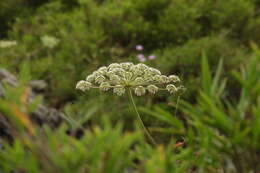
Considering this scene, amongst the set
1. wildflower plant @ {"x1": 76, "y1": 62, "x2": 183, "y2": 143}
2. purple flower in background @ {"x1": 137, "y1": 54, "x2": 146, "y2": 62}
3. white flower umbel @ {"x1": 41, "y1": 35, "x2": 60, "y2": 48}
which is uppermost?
white flower umbel @ {"x1": 41, "y1": 35, "x2": 60, "y2": 48}

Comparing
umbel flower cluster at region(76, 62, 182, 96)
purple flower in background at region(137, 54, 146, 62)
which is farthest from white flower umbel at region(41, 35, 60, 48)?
umbel flower cluster at region(76, 62, 182, 96)

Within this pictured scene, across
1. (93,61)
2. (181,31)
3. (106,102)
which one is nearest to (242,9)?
(181,31)

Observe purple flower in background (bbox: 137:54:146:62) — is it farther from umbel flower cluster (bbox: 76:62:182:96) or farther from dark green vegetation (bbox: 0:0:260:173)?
umbel flower cluster (bbox: 76:62:182:96)

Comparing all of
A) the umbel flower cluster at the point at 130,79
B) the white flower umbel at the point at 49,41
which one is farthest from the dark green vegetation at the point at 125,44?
the umbel flower cluster at the point at 130,79

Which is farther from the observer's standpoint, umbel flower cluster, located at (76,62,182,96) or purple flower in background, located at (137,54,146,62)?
purple flower in background, located at (137,54,146,62)

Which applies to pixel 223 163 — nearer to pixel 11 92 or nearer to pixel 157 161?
pixel 157 161

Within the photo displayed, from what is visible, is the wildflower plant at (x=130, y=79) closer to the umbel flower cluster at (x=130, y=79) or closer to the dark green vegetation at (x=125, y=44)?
the umbel flower cluster at (x=130, y=79)

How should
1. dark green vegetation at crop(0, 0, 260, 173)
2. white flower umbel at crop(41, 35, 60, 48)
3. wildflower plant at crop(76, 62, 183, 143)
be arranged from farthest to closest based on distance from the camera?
white flower umbel at crop(41, 35, 60, 48), dark green vegetation at crop(0, 0, 260, 173), wildflower plant at crop(76, 62, 183, 143)

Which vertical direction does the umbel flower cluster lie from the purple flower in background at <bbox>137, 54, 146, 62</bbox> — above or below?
below

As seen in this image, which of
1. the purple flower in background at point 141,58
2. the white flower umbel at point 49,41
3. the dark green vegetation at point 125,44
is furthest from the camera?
the white flower umbel at point 49,41

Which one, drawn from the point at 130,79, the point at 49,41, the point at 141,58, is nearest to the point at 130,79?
the point at 130,79

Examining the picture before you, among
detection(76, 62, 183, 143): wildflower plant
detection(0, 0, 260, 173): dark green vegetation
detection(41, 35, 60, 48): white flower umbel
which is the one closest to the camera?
detection(76, 62, 183, 143): wildflower plant

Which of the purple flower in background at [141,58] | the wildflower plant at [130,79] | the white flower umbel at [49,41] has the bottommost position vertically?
the wildflower plant at [130,79]

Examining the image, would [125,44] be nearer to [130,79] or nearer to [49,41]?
[49,41]
